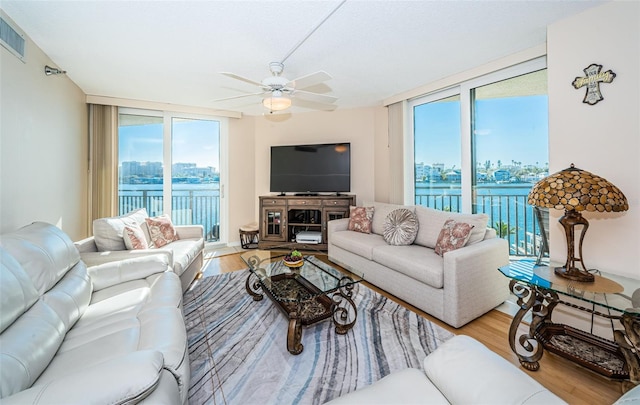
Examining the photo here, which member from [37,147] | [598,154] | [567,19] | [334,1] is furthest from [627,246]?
[37,147]

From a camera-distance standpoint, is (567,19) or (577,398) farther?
(567,19)

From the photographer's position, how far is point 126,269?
2035 millimetres

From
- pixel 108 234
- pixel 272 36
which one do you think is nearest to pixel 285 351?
pixel 108 234

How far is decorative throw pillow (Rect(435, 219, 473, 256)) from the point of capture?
241 cm

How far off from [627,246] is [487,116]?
5.90 ft

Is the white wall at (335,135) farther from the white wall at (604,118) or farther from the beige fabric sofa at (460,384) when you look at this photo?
the beige fabric sofa at (460,384)

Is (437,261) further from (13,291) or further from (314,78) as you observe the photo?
(13,291)

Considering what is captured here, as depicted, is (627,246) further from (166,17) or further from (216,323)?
(166,17)

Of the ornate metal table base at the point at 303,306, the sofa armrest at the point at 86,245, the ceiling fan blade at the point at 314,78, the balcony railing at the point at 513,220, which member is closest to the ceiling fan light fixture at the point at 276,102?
the ceiling fan blade at the point at 314,78

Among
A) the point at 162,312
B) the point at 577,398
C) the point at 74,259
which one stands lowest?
the point at 577,398

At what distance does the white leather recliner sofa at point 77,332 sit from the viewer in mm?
798

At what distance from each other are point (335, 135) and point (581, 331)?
389 cm

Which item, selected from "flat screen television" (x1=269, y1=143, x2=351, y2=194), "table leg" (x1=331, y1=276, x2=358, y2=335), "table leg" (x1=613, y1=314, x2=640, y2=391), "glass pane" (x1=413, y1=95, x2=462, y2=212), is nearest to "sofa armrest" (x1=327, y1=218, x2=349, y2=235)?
"flat screen television" (x1=269, y1=143, x2=351, y2=194)

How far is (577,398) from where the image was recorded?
149cm
